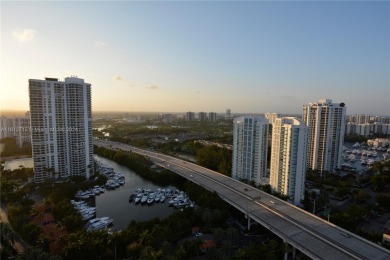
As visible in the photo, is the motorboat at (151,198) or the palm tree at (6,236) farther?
the motorboat at (151,198)

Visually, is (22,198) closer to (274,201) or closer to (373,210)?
(274,201)

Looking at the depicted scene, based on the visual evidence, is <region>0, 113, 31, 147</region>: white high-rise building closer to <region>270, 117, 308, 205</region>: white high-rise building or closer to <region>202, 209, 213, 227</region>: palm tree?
<region>202, 209, 213, 227</region>: palm tree

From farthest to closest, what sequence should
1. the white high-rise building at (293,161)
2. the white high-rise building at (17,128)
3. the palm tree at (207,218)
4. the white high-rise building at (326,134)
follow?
the white high-rise building at (17,128), the white high-rise building at (326,134), the white high-rise building at (293,161), the palm tree at (207,218)

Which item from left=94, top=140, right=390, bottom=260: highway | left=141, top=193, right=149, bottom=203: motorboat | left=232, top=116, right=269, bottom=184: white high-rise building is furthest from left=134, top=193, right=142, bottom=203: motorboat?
left=232, top=116, right=269, bottom=184: white high-rise building

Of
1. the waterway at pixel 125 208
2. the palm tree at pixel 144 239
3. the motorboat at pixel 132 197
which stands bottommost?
the waterway at pixel 125 208

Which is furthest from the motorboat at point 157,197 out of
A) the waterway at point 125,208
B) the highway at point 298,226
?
the highway at point 298,226

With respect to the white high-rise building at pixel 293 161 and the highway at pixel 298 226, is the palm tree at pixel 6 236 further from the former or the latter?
the white high-rise building at pixel 293 161

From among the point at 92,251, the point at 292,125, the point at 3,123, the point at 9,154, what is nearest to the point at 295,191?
the point at 292,125

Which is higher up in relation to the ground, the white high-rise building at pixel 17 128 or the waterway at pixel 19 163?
the white high-rise building at pixel 17 128
